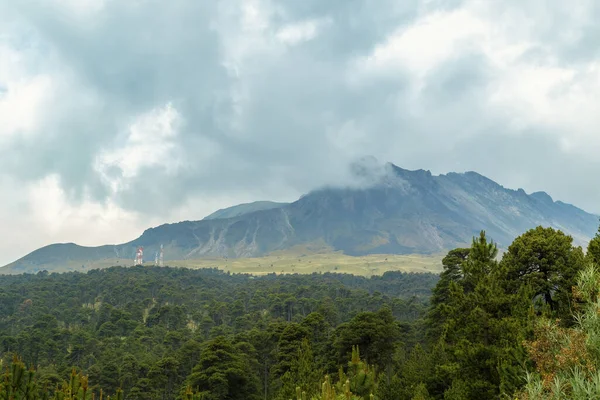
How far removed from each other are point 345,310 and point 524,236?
110509mm

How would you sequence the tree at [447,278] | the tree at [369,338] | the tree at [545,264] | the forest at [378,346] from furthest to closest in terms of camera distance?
the tree at [369,338], the tree at [447,278], the tree at [545,264], the forest at [378,346]

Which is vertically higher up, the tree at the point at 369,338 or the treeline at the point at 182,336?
the tree at the point at 369,338

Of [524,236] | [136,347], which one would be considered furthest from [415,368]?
[136,347]

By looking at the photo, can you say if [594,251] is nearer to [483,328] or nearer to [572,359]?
[483,328]

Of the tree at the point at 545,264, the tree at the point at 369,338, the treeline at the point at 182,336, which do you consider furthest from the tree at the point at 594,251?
the tree at the point at 369,338

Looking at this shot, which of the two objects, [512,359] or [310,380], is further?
[310,380]

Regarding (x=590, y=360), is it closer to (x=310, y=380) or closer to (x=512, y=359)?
(x=512, y=359)

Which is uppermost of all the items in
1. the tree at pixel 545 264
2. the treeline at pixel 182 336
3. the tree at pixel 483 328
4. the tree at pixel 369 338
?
the tree at pixel 545 264

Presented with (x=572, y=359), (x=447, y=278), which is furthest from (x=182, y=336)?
(x=572, y=359)

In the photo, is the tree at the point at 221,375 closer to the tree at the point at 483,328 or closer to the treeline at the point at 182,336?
the treeline at the point at 182,336

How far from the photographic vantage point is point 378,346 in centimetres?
5822

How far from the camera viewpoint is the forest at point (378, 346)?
19.0 meters

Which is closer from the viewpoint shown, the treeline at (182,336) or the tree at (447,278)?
the tree at (447,278)

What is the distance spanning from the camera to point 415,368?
46.1 metres
